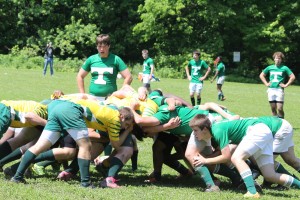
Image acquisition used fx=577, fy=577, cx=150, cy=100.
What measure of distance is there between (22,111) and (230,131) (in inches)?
105

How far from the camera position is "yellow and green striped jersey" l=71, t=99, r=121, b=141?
283 inches

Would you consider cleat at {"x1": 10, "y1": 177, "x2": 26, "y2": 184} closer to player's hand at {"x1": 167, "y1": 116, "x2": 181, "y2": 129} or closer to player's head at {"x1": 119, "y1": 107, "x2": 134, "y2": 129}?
player's head at {"x1": 119, "y1": 107, "x2": 134, "y2": 129}

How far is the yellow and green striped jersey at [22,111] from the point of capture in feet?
24.3

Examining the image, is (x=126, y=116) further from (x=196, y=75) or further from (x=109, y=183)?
(x=196, y=75)

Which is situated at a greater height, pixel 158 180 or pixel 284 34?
pixel 284 34

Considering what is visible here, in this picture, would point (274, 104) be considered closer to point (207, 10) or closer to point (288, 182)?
point (288, 182)

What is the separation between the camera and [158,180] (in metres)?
8.01

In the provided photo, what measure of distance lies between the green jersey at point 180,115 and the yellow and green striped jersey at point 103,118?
56 cm

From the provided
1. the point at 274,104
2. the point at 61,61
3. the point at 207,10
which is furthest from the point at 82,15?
the point at 274,104

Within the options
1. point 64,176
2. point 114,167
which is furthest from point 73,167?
point 114,167

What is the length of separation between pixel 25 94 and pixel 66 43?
24055mm

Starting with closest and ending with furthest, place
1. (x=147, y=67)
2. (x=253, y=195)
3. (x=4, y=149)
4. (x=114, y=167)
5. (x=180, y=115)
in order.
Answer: (x=253, y=195)
(x=114, y=167)
(x=180, y=115)
(x=4, y=149)
(x=147, y=67)

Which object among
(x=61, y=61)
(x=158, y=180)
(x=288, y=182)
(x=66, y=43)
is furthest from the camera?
(x=66, y=43)

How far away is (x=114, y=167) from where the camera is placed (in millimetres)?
7371
